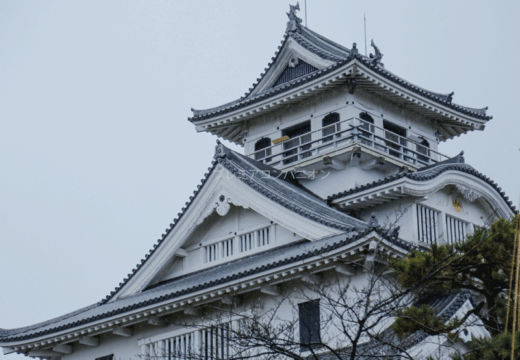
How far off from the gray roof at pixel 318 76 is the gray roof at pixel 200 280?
674 centimetres

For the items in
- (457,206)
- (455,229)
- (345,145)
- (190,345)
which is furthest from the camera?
(345,145)

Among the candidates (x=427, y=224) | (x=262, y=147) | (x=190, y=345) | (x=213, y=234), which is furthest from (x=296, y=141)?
(x=190, y=345)

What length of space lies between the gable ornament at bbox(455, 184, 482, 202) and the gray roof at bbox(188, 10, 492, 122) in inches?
181

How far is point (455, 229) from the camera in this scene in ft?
79.8

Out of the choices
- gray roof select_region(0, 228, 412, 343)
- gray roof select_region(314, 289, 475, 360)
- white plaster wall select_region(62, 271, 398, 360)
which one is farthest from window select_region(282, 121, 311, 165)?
gray roof select_region(314, 289, 475, 360)

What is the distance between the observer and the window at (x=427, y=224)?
23.1 m

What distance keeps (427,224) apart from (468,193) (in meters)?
1.67

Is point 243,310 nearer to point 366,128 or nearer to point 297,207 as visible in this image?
point 297,207

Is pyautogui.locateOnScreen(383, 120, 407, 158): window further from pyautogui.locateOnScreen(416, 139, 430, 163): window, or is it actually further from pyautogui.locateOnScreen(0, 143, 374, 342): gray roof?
pyautogui.locateOnScreen(0, 143, 374, 342): gray roof

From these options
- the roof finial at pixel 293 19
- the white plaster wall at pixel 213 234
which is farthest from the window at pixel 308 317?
the roof finial at pixel 293 19

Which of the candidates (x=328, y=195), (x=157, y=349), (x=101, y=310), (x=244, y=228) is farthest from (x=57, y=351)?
(x=328, y=195)

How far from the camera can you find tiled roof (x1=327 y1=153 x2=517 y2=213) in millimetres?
22688

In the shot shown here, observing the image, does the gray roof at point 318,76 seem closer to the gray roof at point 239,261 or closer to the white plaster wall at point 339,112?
the white plaster wall at point 339,112

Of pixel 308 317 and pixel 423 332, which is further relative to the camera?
pixel 308 317
